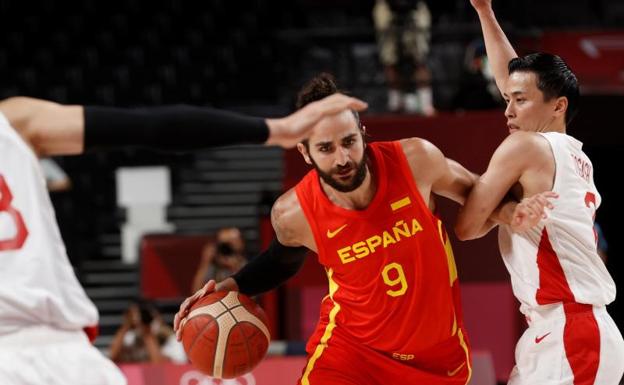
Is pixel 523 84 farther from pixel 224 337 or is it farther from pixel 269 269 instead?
pixel 224 337

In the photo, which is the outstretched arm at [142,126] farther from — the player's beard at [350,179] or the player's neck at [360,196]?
the player's neck at [360,196]

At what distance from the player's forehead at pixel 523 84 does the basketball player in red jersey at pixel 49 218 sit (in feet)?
6.17

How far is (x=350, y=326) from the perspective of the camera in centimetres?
482

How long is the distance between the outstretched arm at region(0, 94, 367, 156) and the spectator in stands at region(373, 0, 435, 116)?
7.84m

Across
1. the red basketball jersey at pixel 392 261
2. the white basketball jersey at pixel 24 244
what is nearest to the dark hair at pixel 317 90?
the red basketball jersey at pixel 392 261

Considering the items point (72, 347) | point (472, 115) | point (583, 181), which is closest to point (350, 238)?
point (583, 181)

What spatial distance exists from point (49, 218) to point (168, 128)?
0.43m

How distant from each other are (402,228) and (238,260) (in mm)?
5184

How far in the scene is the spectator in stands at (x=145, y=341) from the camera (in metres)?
9.30

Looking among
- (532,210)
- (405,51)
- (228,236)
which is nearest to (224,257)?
(228,236)

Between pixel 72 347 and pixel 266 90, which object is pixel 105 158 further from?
pixel 72 347

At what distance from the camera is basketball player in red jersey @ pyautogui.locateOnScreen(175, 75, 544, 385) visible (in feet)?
15.3

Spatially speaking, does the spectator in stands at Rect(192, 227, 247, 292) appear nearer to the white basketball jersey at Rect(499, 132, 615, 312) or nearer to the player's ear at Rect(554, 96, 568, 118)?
the player's ear at Rect(554, 96, 568, 118)

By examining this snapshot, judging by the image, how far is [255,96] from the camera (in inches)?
592
